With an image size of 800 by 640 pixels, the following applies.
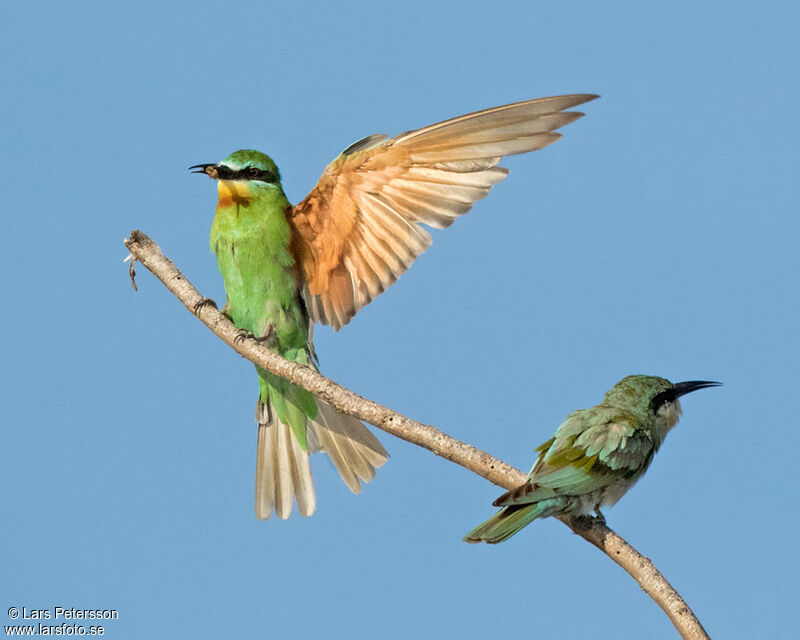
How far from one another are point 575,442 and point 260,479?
6.05ft

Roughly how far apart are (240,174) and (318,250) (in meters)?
0.56

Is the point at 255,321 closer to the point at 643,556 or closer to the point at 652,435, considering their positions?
the point at 652,435

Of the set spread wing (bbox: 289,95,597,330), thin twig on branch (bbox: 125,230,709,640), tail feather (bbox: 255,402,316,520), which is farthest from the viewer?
tail feather (bbox: 255,402,316,520)

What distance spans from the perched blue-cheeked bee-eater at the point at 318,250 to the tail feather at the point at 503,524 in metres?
1.38

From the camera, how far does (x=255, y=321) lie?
197 inches

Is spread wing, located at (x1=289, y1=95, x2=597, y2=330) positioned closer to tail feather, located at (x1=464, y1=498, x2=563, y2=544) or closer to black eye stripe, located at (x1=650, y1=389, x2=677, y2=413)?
black eye stripe, located at (x1=650, y1=389, x2=677, y2=413)

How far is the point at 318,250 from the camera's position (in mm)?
5008

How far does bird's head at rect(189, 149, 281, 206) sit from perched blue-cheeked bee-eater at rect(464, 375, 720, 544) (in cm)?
197

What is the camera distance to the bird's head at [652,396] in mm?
4480

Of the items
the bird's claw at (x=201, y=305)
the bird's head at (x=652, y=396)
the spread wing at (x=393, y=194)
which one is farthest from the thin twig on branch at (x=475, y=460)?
the spread wing at (x=393, y=194)

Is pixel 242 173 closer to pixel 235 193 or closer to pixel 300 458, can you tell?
pixel 235 193

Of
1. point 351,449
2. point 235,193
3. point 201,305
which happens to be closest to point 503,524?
point 351,449

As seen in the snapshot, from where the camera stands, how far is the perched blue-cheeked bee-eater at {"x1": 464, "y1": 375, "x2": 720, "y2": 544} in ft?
12.4

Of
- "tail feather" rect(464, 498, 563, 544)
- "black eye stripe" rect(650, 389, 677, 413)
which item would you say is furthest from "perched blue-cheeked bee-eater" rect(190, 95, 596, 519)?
"tail feather" rect(464, 498, 563, 544)
